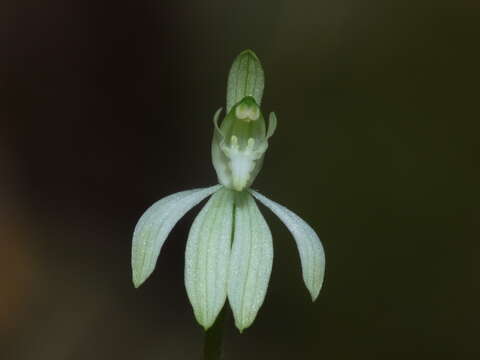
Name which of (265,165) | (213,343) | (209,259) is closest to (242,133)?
(209,259)

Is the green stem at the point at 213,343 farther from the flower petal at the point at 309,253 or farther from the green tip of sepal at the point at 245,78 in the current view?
the green tip of sepal at the point at 245,78

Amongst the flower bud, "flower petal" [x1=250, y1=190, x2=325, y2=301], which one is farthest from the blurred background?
"flower petal" [x1=250, y1=190, x2=325, y2=301]

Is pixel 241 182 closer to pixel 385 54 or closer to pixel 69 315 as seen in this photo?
pixel 69 315

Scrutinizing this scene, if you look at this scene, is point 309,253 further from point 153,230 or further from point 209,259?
point 153,230

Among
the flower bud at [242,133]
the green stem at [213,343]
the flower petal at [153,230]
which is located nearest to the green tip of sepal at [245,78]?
the flower bud at [242,133]

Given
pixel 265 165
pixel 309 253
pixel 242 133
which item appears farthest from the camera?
pixel 265 165

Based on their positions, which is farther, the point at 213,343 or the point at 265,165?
the point at 265,165
